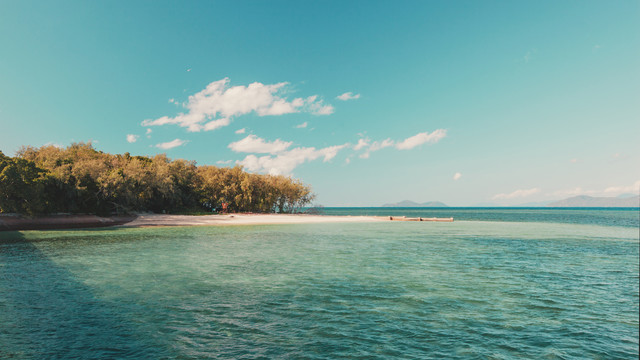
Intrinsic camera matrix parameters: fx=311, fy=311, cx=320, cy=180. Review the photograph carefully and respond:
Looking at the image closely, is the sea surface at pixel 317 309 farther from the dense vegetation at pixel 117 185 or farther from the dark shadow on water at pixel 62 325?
the dense vegetation at pixel 117 185

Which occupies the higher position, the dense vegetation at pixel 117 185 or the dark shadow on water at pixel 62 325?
the dense vegetation at pixel 117 185

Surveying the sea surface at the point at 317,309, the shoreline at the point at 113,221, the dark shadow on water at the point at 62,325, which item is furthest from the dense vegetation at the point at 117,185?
the dark shadow on water at the point at 62,325

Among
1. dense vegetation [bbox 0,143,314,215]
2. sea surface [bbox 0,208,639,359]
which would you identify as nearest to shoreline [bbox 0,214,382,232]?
dense vegetation [bbox 0,143,314,215]

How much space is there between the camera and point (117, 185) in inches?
2247

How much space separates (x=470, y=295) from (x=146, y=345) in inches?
480

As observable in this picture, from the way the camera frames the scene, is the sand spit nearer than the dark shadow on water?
No

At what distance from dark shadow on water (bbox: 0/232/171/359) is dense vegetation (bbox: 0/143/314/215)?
42507 mm

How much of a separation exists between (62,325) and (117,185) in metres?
55.7

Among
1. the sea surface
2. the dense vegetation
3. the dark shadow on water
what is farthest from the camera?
the dense vegetation

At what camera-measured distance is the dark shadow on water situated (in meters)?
7.99

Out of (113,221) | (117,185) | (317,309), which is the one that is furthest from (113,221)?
(317,309)

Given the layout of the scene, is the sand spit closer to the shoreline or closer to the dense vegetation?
the shoreline

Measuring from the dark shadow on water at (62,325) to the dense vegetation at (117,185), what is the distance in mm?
42507

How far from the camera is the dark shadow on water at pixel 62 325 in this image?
7992 mm
